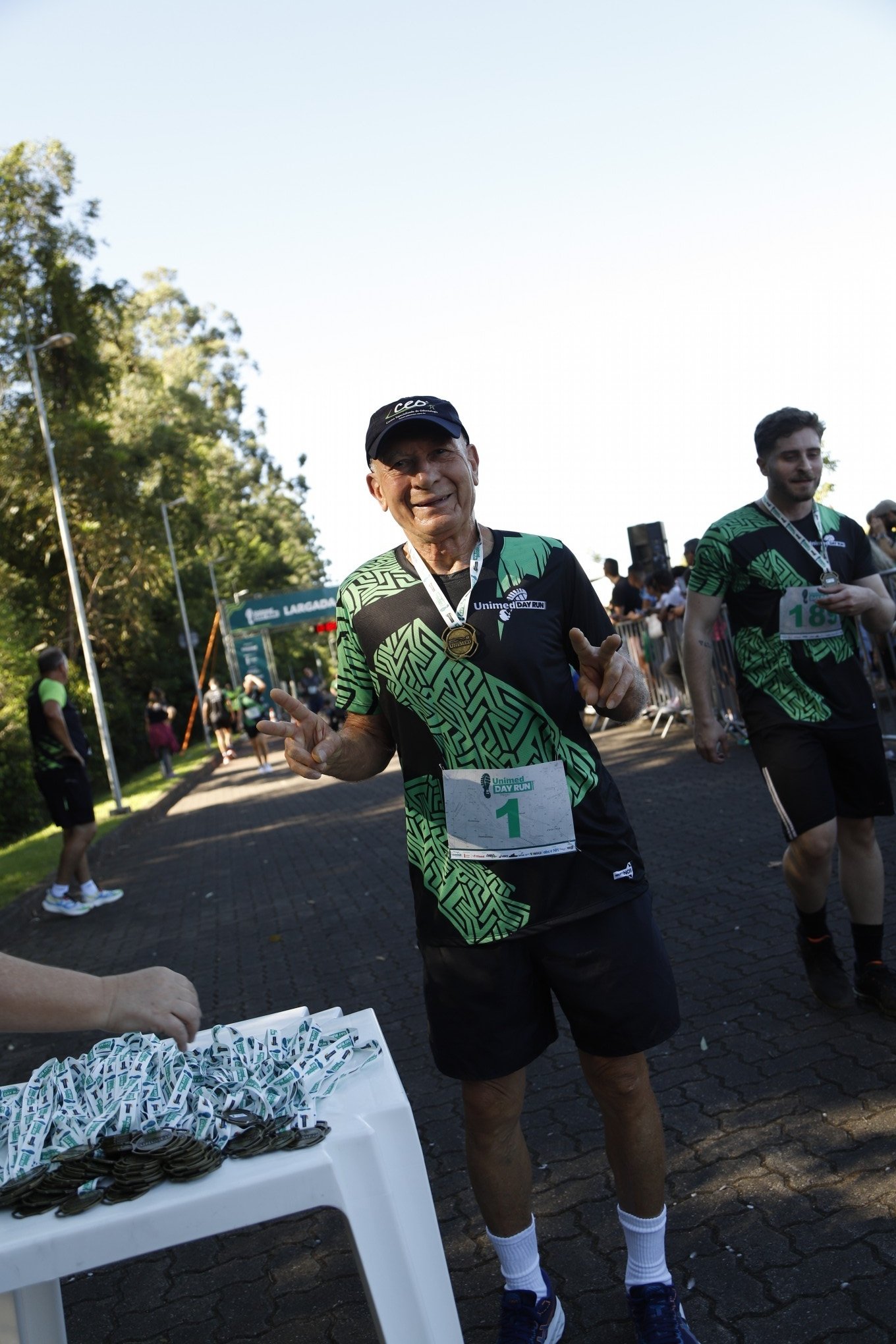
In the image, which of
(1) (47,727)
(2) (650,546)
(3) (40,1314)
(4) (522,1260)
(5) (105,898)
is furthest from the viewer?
(2) (650,546)

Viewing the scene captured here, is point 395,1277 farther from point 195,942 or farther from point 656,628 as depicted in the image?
point 656,628

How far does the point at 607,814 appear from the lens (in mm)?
2762

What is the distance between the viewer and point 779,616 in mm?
4348

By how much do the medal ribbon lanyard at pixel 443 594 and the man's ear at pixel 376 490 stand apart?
0.15m

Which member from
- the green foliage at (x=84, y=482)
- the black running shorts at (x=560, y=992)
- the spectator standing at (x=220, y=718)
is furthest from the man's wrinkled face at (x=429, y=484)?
the spectator standing at (x=220, y=718)

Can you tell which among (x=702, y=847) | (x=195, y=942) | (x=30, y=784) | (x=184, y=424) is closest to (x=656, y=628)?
(x=702, y=847)

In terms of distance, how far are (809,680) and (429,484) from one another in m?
2.11

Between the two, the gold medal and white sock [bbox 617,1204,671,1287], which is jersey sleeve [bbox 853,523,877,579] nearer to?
the gold medal

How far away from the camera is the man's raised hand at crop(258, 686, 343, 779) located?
279cm

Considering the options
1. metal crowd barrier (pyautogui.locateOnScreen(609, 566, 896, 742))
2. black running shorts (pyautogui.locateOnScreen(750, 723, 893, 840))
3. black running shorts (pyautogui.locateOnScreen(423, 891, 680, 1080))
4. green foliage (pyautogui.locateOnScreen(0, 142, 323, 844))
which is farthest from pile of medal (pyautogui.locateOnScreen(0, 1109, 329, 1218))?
green foliage (pyautogui.locateOnScreen(0, 142, 323, 844))

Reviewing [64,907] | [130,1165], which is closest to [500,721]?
[130,1165]

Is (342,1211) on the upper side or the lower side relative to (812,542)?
lower

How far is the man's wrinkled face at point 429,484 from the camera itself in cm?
279

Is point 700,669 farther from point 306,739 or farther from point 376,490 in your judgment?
point 306,739
